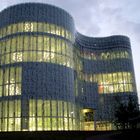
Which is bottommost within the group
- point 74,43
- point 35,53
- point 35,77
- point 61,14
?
point 35,77

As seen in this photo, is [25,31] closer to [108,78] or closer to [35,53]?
[35,53]

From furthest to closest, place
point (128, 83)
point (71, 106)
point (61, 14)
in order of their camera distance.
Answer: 1. point (128, 83)
2. point (61, 14)
3. point (71, 106)

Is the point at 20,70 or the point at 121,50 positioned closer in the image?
the point at 20,70

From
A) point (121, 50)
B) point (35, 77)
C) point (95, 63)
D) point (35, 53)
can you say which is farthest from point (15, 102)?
point (121, 50)

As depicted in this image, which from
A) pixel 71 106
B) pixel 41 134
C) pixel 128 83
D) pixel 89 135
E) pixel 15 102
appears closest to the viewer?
pixel 41 134

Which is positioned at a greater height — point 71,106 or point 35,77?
point 35,77

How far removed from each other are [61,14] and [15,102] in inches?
1072

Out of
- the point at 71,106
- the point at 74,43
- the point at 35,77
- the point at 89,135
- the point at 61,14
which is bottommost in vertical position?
the point at 89,135

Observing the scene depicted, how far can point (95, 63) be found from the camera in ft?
319

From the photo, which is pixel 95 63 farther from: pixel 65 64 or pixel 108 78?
pixel 65 64

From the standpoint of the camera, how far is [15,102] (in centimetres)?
6825

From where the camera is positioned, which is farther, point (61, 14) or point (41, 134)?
point (61, 14)

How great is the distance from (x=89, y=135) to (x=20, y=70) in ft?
84.7

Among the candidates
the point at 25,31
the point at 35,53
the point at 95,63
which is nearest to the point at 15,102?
the point at 35,53
